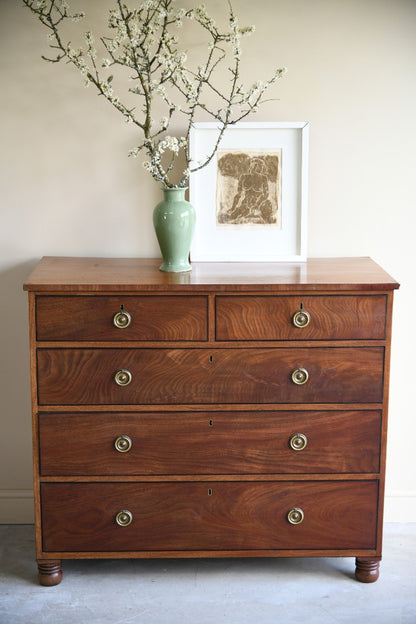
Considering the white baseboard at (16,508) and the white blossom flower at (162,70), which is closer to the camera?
the white blossom flower at (162,70)

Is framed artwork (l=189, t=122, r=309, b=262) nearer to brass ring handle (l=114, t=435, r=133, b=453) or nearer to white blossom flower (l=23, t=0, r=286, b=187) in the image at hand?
white blossom flower (l=23, t=0, r=286, b=187)

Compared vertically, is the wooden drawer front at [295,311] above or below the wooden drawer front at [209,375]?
above

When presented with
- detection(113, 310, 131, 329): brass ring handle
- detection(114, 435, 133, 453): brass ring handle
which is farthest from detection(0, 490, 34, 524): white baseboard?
detection(113, 310, 131, 329): brass ring handle

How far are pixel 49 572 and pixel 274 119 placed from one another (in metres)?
1.72

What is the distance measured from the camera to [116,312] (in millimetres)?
2492

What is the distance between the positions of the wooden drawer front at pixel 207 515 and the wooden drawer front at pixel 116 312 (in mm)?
497

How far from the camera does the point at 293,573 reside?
9.10 feet

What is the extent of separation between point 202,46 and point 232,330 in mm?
1020

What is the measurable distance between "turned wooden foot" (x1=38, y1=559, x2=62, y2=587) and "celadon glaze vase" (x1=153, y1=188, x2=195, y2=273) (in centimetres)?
104

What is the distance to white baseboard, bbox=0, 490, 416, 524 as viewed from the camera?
10.2 ft

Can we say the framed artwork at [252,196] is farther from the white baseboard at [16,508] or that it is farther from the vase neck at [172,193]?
the white baseboard at [16,508]

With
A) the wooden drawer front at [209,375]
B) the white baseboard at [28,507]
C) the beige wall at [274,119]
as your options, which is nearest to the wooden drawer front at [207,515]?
the wooden drawer front at [209,375]

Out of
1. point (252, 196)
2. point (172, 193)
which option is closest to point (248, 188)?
point (252, 196)

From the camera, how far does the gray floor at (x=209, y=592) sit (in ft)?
8.32
